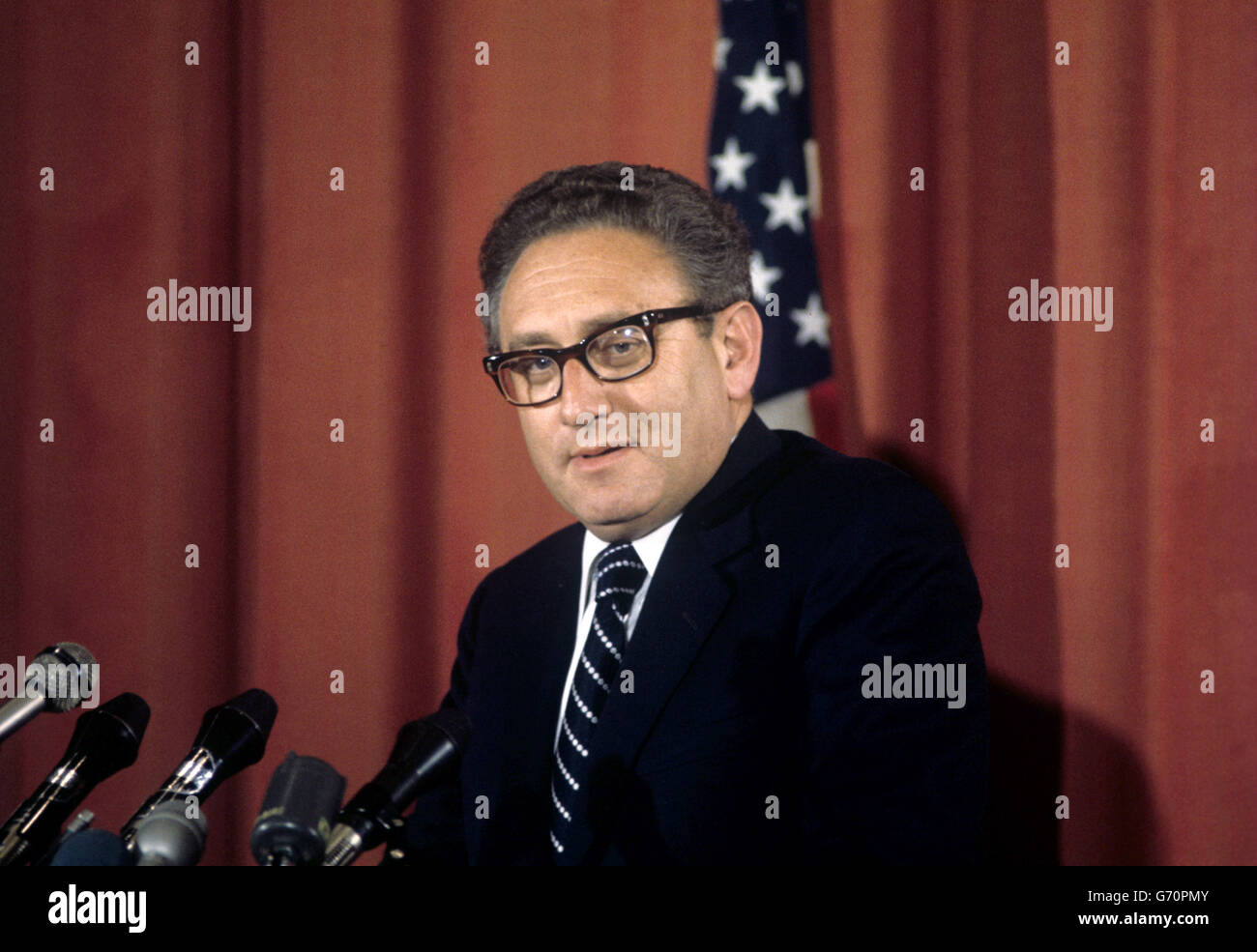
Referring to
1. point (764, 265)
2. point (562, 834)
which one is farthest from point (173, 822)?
point (764, 265)

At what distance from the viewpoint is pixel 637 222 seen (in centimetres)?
139

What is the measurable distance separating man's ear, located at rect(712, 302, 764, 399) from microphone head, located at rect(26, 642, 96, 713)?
88 cm

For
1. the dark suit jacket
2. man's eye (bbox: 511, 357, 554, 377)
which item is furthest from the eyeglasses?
the dark suit jacket

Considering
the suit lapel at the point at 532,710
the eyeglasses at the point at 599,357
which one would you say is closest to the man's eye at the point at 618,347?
the eyeglasses at the point at 599,357

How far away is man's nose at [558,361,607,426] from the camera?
1.33 m

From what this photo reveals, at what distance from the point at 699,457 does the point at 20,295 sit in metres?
1.30

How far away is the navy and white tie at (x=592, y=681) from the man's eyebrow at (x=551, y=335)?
30 centimetres

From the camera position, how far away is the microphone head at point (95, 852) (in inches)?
26.9

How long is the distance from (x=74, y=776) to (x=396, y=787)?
1.00ft
